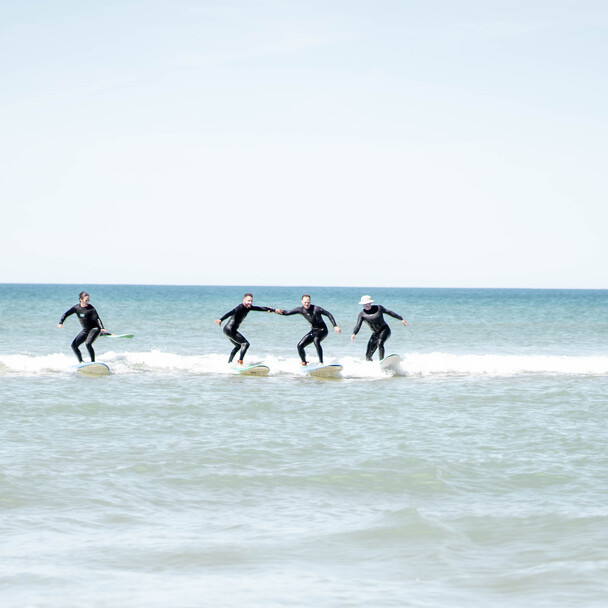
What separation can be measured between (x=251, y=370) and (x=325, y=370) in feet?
6.63

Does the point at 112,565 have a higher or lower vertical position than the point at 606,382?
lower

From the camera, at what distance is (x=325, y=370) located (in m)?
20.9

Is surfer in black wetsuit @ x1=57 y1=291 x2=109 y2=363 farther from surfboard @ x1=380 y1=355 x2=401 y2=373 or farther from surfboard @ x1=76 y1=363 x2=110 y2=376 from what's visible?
surfboard @ x1=380 y1=355 x2=401 y2=373

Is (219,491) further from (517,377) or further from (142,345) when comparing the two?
(142,345)

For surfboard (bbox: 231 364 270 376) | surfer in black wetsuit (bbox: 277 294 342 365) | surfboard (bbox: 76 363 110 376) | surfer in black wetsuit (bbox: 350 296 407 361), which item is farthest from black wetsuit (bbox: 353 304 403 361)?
surfboard (bbox: 76 363 110 376)

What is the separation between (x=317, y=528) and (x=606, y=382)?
1442 centimetres

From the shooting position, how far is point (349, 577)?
6645mm

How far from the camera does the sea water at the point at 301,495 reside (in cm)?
646

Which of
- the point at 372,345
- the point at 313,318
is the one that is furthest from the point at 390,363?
the point at 313,318

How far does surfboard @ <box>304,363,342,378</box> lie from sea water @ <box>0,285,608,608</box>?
6.02 feet

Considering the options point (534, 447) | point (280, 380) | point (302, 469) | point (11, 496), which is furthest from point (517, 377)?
point (11, 496)

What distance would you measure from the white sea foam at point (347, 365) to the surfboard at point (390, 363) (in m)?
0.15

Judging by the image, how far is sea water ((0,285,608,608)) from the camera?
21.2 feet

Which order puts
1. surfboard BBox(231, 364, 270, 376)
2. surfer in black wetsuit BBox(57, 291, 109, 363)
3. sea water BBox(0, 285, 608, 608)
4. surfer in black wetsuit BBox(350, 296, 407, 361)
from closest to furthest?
sea water BBox(0, 285, 608, 608) < surfer in black wetsuit BBox(57, 291, 109, 363) < surfer in black wetsuit BBox(350, 296, 407, 361) < surfboard BBox(231, 364, 270, 376)
